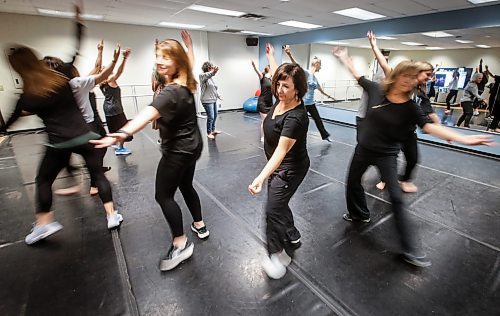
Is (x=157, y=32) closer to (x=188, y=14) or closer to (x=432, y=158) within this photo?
(x=188, y=14)

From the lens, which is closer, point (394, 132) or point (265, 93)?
point (394, 132)

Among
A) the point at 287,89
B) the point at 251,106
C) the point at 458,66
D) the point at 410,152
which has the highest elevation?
the point at 458,66

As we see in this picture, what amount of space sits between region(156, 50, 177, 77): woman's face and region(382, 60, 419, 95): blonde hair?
1461 mm

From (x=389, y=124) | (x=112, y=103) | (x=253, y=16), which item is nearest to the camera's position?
(x=389, y=124)

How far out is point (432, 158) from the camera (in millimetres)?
4383

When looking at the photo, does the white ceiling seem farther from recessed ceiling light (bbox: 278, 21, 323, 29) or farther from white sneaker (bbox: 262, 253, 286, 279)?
white sneaker (bbox: 262, 253, 286, 279)

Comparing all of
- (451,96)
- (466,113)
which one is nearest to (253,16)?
(451,96)

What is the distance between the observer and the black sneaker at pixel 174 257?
1888mm

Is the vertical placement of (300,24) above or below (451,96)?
above

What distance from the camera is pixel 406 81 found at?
1.71 metres

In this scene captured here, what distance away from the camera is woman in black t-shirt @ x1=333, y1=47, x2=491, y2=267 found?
1.71 metres

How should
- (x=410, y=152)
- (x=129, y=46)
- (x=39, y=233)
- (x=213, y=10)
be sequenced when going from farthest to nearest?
(x=129, y=46)
(x=213, y=10)
(x=410, y=152)
(x=39, y=233)

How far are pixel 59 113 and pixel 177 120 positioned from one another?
98cm

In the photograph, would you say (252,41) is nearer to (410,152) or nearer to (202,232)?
(410,152)
